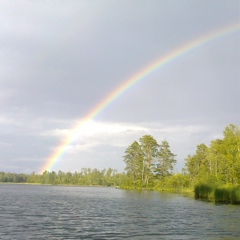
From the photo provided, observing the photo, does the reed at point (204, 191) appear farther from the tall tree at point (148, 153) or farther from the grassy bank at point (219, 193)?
the tall tree at point (148, 153)

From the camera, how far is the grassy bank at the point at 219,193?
2454 inches

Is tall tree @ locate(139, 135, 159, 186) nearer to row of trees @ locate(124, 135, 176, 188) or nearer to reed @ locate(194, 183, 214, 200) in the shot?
row of trees @ locate(124, 135, 176, 188)

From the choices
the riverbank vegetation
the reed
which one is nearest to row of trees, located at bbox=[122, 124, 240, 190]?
the riverbank vegetation

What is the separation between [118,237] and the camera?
2706cm

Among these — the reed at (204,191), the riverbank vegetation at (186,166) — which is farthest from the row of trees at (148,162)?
the reed at (204,191)

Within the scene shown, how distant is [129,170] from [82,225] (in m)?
116

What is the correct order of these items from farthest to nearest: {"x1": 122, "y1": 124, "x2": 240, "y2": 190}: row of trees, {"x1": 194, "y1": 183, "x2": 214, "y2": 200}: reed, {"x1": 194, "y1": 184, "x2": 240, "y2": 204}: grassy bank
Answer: {"x1": 122, "y1": 124, "x2": 240, "y2": 190}: row of trees → {"x1": 194, "y1": 183, "x2": 214, "y2": 200}: reed → {"x1": 194, "y1": 184, "x2": 240, "y2": 204}: grassy bank

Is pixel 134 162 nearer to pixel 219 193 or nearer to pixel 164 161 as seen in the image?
pixel 164 161

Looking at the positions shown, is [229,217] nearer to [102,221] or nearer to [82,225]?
[102,221]

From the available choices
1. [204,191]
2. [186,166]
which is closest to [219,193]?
[204,191]

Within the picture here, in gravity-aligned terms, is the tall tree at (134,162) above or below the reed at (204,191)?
above

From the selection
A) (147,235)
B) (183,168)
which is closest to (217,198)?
(147,235)

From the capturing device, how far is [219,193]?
67.0 metres

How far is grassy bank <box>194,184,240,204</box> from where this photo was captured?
6234cm
